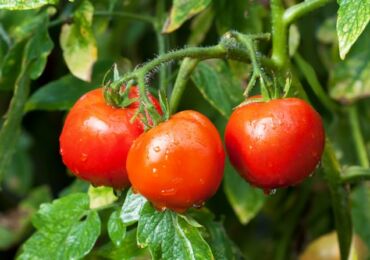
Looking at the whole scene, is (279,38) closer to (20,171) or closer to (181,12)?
(181,12)

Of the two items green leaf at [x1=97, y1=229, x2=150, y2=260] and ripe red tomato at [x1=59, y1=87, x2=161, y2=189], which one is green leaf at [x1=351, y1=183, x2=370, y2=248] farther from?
ripe red tomato at [x1=59, y1=87, x2=161, y2=189]

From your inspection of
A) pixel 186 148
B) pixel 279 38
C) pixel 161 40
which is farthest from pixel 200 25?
pixel 186 148

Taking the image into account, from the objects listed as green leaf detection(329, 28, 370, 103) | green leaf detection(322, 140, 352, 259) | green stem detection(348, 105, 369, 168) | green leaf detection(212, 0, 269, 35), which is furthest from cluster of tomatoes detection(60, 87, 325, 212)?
green stem detection(348, 105, 369, 168)

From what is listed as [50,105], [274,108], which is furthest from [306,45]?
[274,108]

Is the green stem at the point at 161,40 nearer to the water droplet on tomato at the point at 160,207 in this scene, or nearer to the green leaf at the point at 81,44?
the green leaf at the point at 81,44

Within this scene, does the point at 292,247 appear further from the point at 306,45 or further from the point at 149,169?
the point at 149,169
